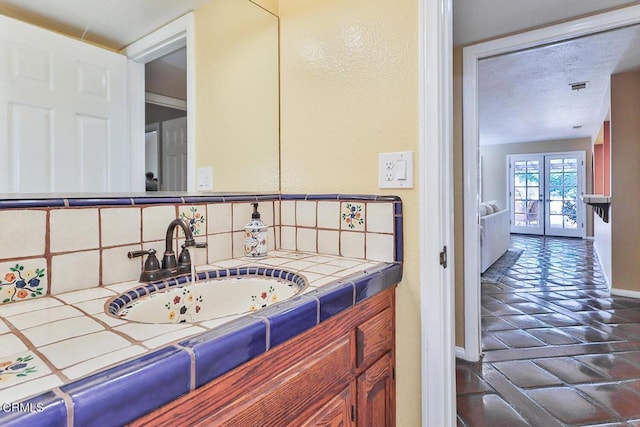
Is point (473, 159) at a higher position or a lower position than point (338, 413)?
higher

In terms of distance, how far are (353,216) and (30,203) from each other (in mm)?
890

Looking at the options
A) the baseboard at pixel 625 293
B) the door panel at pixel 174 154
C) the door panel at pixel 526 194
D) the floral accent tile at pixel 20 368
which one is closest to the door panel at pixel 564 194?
the door panel at pixel 526 194

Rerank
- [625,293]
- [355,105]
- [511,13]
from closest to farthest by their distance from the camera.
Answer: [355,105] < [511,13] < [625,293]

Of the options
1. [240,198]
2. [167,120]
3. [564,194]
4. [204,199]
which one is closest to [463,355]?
[240,198]

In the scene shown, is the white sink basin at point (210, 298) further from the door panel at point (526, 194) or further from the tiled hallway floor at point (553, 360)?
the door panel at point (526, 194)

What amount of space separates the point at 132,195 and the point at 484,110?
5.31 metres

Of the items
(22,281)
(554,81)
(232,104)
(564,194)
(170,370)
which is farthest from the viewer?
(564,194)

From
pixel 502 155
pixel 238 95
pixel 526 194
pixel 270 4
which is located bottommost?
pixel 526 194

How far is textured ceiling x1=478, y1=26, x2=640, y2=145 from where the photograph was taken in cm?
285

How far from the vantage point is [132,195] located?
39.2 inches

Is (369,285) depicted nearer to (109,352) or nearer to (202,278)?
(202,278)

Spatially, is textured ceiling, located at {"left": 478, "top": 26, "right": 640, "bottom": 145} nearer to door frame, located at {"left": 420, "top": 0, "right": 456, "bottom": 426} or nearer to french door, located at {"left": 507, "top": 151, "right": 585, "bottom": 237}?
french door, located at {"left": 507, "top": 151, "right": 585, "bottom": 237}

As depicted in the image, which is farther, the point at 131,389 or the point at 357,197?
the point at 357,197

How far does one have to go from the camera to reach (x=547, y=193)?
784cm
